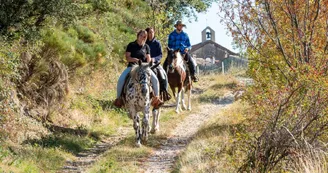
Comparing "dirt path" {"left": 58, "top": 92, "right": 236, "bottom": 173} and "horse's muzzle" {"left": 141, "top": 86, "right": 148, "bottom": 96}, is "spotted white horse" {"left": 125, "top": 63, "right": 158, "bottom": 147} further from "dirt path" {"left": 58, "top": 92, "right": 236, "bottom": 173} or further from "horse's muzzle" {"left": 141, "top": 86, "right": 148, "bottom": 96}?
"dirt path" {"left": 58, "top": 92, "right": 236, "bottom": 173}

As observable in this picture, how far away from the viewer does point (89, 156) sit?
43.4 ft

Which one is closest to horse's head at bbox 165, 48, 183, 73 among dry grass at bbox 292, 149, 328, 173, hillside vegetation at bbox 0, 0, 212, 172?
hillside vegetation at bbox 0, 0, 212, 172

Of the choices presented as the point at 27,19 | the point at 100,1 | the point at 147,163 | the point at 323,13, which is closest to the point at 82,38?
the point at 100,1

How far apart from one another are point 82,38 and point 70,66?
1.13 metres

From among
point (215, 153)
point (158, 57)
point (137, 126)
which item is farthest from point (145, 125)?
point (215, 153)

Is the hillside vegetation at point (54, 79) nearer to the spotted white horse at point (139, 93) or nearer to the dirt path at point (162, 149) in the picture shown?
the dirt path at point (162, 149)

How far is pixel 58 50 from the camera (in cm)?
1581


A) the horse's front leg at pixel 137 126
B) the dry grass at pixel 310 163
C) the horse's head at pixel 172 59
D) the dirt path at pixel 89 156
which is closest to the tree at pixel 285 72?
the dry grass at pixel 310 163

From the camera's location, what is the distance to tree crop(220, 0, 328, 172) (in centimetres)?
831

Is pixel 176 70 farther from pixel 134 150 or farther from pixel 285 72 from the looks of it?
pixel 285 72

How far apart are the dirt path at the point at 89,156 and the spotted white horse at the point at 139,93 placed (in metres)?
1.16

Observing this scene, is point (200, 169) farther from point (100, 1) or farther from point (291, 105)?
point (100, 1)

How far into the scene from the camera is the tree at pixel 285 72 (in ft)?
27.3

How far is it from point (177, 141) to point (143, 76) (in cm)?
239
